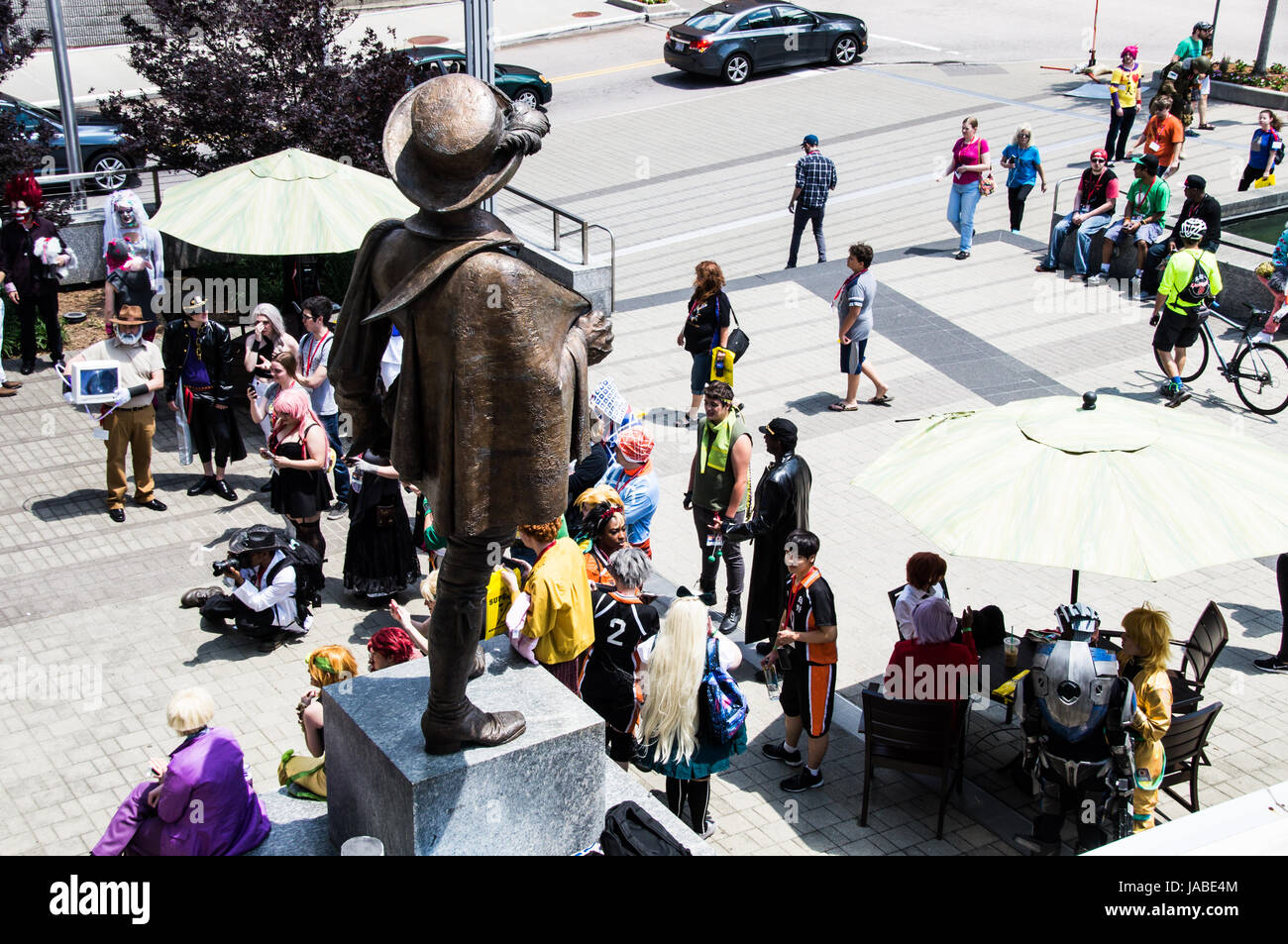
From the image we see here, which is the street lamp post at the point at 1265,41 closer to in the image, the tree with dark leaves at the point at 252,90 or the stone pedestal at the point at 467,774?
the tree with dark leaves at the point at 252,90

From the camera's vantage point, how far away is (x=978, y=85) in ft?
91.8

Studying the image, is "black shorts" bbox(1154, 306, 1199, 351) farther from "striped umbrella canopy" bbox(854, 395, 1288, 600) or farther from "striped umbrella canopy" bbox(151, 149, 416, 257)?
"striped umbrella canopy" bbox(151, 149, 416, 257)

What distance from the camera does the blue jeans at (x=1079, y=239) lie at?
17281 mm

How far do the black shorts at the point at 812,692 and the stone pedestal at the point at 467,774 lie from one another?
2.17 m

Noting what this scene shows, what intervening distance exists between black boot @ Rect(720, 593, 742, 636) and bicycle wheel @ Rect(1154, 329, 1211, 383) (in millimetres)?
6354

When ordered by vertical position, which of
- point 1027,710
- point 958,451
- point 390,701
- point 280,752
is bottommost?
point 280,752

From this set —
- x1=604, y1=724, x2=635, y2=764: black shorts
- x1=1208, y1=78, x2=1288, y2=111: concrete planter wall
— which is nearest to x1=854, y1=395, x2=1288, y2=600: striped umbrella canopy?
x1=604, y1=724, x2=635, y2=764: black shorts

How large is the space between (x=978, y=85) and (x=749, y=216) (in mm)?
10131

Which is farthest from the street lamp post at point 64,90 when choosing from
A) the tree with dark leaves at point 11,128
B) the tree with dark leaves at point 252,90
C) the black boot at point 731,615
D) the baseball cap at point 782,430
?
the baseball cap at point 782,430

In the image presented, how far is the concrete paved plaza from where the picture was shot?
835 centimetres

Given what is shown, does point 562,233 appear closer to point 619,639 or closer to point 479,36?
point 479,36

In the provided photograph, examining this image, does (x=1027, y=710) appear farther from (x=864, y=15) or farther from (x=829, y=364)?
(x=864, y=15)
